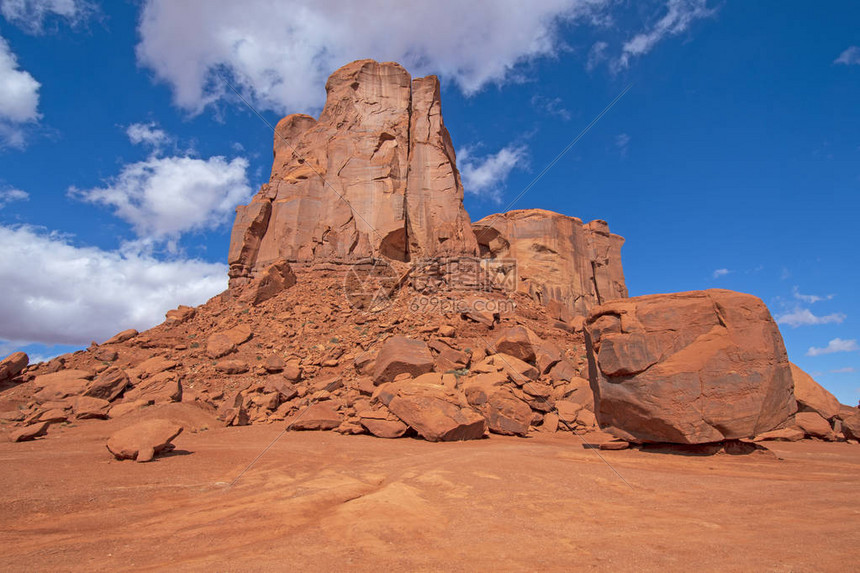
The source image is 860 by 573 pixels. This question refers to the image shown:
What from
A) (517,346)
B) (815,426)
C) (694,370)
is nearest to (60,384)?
(517,346)

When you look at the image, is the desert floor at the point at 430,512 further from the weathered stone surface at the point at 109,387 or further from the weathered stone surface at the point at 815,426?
the weathered stone surface at the point at 109,387

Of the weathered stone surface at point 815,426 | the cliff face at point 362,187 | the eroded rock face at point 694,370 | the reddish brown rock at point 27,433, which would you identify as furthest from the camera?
the cliff face at point 362,187

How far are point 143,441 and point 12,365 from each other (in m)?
15.9

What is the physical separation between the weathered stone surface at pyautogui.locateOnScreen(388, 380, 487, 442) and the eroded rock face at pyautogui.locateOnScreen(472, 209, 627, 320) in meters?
26.4

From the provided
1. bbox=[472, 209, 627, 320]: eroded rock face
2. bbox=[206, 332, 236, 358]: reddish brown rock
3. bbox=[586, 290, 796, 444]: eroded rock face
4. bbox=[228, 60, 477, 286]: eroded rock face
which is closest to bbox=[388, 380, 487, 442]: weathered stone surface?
bbox=[586, 290, 796, 444]: eroded rock face

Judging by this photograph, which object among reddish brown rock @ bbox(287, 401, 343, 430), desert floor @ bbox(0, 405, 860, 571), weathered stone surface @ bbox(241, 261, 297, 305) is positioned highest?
weathered stone surface @ bbox(241, 261, 297, 305)

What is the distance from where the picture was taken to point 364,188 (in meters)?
27.5

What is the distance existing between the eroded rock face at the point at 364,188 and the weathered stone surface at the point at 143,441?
1823cm

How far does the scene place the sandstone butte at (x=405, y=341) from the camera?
809 cm

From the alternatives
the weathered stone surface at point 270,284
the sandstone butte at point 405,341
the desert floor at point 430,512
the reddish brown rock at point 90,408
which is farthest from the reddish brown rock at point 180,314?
the desert floor at point 430,512

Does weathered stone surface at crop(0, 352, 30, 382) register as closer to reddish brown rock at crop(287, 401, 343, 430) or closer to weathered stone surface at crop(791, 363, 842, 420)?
reddish brown rock at crop(287, 401, 343, 430)

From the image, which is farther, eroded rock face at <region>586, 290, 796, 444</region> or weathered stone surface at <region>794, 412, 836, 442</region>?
weathered stone surface at <region>794, 412, 836, 442</region>

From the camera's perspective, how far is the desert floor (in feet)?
10.8

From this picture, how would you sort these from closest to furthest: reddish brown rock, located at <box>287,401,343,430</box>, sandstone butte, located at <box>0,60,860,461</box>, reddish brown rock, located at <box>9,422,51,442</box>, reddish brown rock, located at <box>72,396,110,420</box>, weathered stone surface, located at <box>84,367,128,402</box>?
sandstone butte, located at <box>0,60,860,461</box> → reddish brown rock, located at <box>9,422,51,442</box> → reddish brown rock, located at <box>287,401,343,430</box> → reddish brown rock, located at <box>72,396,110,420</box> → weathered stone surface, located at <box>84,367,128,402</box>
